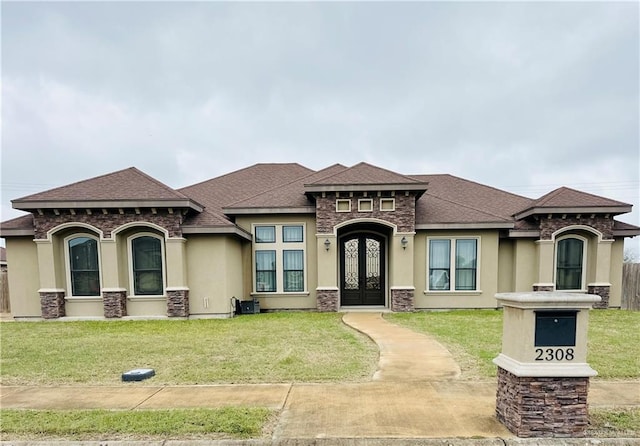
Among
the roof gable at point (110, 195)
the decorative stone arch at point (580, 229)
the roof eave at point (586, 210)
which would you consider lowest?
the decorative stone arch at point (580, 229)

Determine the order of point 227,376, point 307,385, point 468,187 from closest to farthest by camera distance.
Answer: point 307,385
point 227,376
point 468,187

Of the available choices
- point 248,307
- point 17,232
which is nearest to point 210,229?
point 248,307

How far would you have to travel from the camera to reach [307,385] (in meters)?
4.70

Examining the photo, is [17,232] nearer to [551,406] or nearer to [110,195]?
[110,195]

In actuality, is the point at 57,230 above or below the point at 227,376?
above

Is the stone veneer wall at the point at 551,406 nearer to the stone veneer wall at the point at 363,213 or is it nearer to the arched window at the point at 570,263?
the stone veneer wall at the point at 363,213

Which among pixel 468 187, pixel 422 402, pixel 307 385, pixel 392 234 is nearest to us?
pixel 422 402

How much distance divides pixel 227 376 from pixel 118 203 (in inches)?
291

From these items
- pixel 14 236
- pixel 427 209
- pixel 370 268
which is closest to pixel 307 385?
pixel 370 268

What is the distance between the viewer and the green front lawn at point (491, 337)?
17.6ft

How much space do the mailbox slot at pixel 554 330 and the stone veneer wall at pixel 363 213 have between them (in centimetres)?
798

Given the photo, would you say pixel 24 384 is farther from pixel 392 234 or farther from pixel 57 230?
pixel 392 234

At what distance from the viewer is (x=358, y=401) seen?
4148 millimetres

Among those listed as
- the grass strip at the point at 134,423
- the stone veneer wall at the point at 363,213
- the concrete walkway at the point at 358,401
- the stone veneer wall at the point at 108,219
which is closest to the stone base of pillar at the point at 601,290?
the stone veneer wall at the point at 363,213
